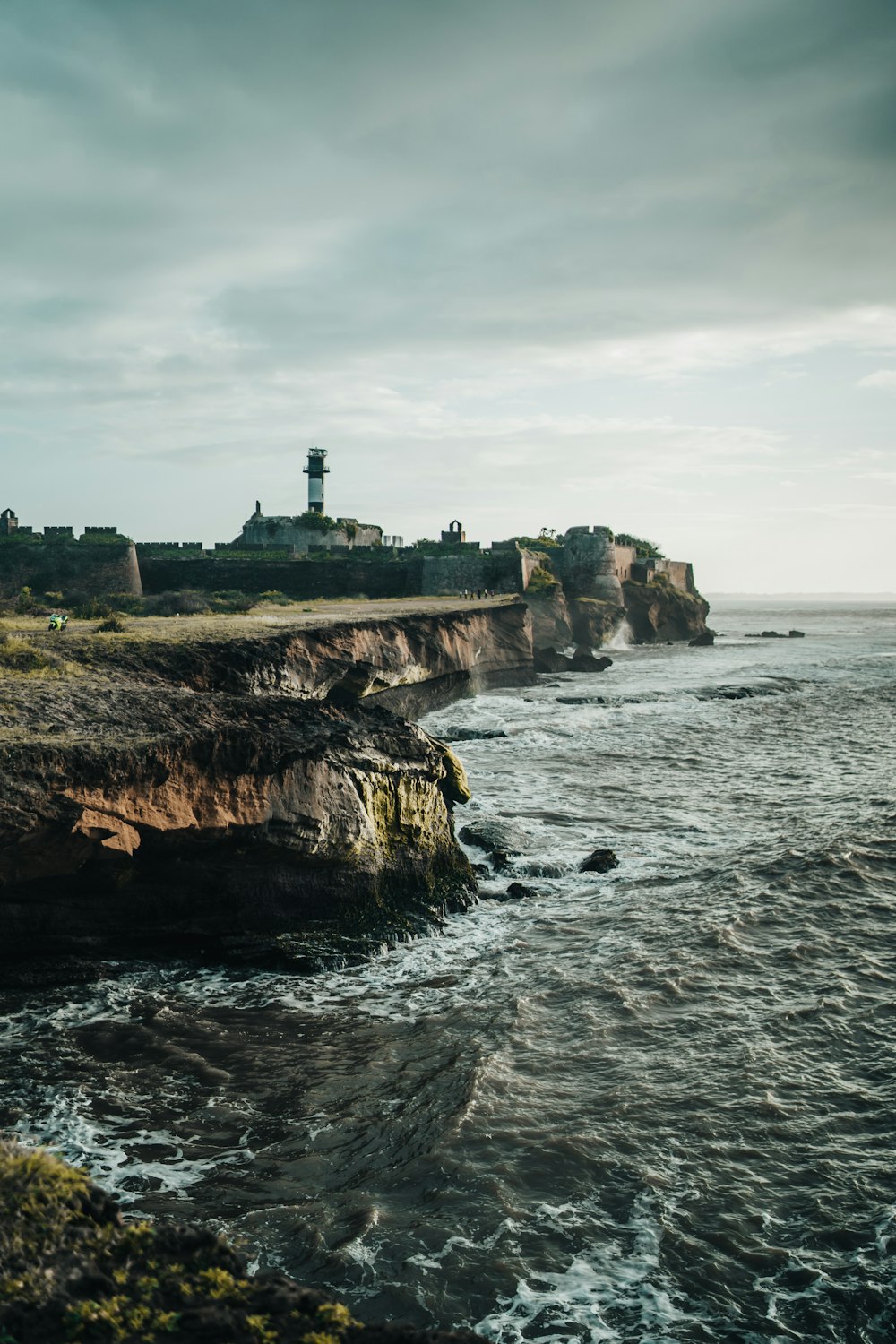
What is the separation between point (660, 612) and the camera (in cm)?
6306

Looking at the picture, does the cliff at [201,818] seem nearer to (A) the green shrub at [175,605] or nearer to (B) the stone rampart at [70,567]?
(A) the green shrub at [175,605]

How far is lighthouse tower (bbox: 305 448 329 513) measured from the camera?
60.2 meters

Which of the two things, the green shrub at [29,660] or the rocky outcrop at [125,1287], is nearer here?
the rocky outcrop at [125,1287]

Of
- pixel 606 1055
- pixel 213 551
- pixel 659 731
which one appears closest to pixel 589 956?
pixel 606 1055

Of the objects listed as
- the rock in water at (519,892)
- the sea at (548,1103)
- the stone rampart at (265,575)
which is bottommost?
the sea at (548,1103)

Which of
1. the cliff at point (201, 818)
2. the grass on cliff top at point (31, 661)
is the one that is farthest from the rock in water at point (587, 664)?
the grass on cliff top at point (31, 661)

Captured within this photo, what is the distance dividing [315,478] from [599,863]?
51.1 metres

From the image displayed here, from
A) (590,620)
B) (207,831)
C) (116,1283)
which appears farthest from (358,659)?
(590,620)

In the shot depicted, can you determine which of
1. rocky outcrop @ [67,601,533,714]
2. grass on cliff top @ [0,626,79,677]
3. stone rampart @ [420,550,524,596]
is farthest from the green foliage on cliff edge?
stone rampart @ [420,550,524,596]

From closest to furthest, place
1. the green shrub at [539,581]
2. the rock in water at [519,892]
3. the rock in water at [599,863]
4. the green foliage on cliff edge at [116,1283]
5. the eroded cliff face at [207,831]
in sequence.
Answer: the green foliage on cliff edge at [116,1283]
the eroded cliff face at [207,831]
the rock in water at [519,892]
the rock in water at [599,863]
the green shrub at [539,581]

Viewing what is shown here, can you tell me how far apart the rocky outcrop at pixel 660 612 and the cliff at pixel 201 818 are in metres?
50.1

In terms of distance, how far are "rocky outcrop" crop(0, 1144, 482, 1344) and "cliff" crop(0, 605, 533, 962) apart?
4531 millimetres

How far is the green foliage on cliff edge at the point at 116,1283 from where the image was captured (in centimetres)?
340

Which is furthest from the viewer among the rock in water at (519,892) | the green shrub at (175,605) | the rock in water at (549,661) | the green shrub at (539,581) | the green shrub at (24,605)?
the green shrub at (539,581)
